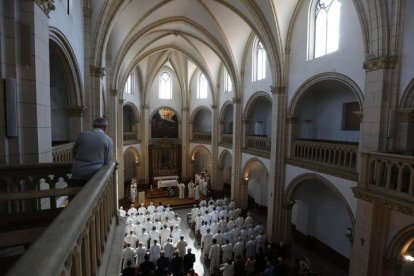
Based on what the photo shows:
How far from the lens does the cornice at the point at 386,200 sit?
5.93 metres

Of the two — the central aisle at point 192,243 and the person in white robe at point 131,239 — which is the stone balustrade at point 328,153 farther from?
the person in white robe at point 131,239

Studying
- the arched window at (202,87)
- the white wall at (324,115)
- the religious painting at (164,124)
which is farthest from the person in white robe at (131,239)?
the arched window at (202,87)

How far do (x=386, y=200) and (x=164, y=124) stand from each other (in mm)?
20151

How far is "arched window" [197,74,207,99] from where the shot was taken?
74.8ft

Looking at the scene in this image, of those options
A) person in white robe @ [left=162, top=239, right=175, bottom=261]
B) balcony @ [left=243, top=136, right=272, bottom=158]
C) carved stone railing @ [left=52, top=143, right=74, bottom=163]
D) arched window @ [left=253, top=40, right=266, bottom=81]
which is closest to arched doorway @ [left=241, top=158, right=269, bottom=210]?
balcony @ [left=243, top=136, right=272, bottom=158]

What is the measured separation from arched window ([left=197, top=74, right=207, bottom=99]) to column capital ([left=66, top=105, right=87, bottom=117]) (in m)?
15.6

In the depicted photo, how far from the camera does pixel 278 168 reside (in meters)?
12.0

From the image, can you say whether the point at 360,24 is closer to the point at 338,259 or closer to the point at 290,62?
the point at 290,62

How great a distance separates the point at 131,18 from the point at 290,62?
814 centimetres

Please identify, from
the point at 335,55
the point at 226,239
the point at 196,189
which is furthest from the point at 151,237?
the point at 335,55

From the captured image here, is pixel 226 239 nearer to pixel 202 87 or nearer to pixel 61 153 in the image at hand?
pixel 61 153

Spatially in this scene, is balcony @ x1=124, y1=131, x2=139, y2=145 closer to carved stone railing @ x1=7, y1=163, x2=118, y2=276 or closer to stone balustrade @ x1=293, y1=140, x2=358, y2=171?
stone balustrade @ x1=293, y1=140, x2=358, y2=171

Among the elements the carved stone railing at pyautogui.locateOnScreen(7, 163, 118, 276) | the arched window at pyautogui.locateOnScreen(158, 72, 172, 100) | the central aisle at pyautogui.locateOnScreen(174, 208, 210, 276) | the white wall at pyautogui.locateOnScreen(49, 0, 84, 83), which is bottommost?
the central aisle at pyautogui.locateOnScreen(174, 208, 210, 276)

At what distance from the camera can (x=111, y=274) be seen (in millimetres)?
2682
